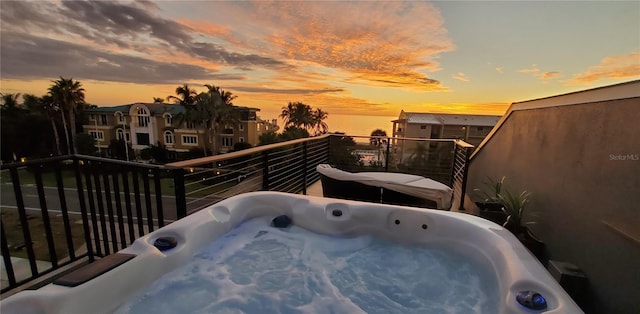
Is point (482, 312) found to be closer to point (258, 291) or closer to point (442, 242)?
point (442, 242)

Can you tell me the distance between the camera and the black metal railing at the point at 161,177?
63.9 inches

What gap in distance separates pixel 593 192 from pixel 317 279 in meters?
1.50

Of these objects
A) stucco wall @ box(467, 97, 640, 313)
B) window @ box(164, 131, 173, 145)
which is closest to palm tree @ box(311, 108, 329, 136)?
window @ box(164, 131, 173, 145)

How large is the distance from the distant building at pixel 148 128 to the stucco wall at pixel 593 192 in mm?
19569

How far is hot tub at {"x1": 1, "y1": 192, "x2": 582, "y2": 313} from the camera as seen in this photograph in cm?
112

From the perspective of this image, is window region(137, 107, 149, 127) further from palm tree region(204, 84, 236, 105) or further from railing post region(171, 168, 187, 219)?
railing post region(171, 168, 187, 219)

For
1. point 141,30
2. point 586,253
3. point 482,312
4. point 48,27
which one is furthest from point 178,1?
point 586,253

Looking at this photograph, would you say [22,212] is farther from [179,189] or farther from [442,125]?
[442,125]

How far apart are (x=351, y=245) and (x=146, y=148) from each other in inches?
846

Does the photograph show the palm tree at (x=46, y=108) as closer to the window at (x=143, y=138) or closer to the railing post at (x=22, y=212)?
the window at (x=143, y=138)

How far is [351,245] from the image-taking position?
1849 mm

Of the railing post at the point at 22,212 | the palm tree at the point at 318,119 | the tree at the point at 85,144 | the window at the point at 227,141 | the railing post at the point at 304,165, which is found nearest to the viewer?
the railing post at the point at 22,212


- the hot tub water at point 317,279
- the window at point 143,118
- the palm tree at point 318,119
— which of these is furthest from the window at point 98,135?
the hot tub water at point 317,279

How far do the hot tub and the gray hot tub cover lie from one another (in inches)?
33.4
